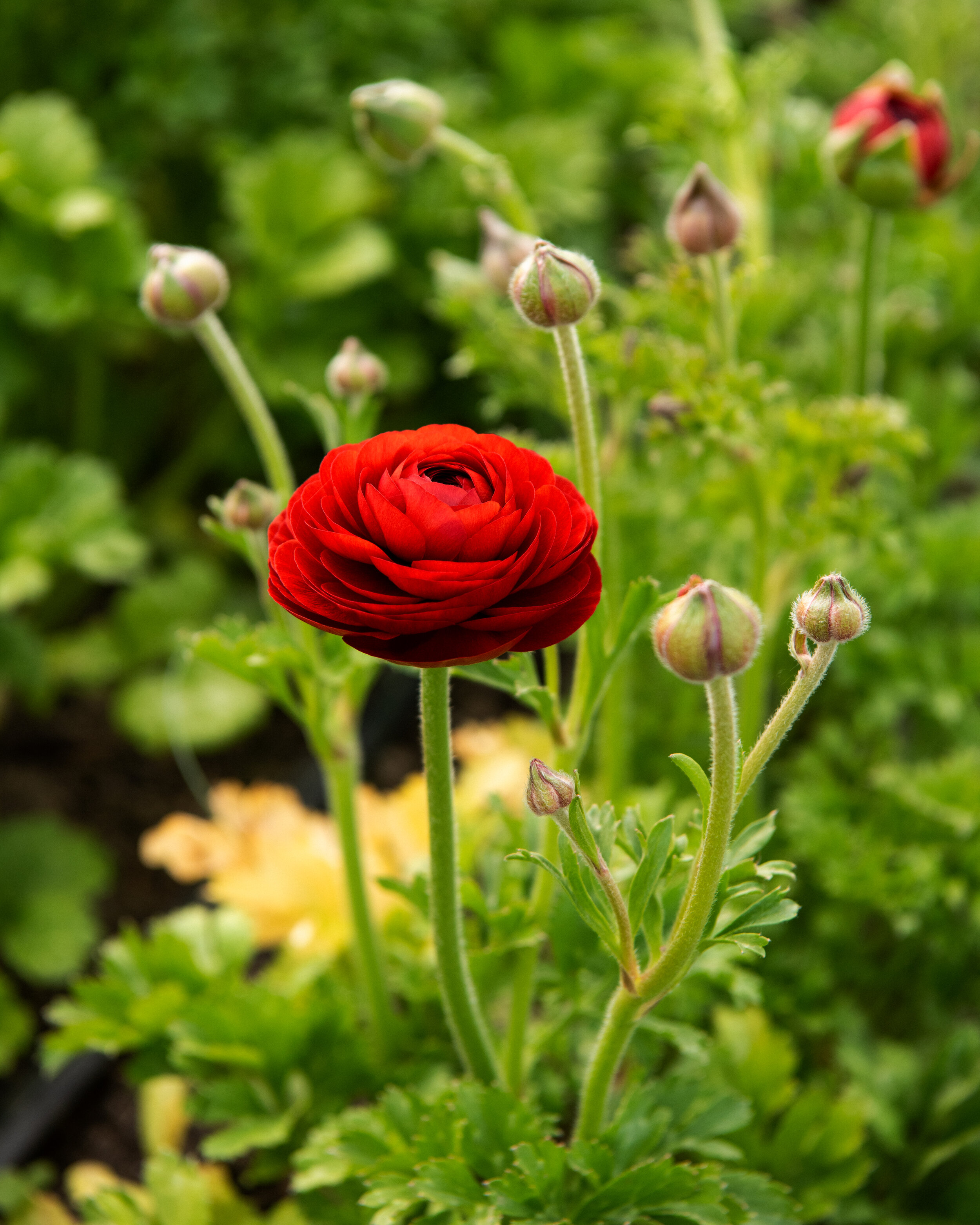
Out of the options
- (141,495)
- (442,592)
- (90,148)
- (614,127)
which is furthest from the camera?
(614,127)

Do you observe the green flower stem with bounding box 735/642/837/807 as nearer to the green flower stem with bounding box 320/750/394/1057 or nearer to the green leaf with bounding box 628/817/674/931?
the green leaf with bounding box 628/817/674/931

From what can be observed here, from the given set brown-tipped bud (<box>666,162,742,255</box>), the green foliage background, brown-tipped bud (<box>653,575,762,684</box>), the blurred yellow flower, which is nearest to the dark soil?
the green foliage background

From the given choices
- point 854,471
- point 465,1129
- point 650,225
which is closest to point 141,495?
point 650,225

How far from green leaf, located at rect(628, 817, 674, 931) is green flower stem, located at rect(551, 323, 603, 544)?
0.15m

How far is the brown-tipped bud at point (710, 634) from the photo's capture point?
1.34ft

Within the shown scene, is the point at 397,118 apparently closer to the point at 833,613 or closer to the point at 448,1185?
the point at 833,613

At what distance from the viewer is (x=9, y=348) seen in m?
1.53

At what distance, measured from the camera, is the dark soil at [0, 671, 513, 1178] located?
1465 millimetres

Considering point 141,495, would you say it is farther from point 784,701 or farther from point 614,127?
point 784,701

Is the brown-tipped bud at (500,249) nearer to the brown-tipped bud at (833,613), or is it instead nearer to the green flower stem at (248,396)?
the green flower stem at (248,396)

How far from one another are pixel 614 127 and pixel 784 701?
1.74 meters

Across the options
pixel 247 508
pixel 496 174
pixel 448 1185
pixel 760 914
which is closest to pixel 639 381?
pixel 496 174

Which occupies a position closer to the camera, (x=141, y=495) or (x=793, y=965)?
(x=793, y=965)

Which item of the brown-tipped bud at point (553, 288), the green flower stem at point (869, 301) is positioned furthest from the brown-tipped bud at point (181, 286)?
the green flower stem at point (869, 301)
